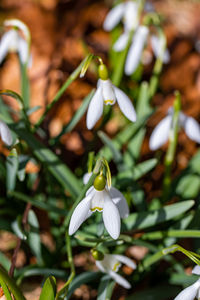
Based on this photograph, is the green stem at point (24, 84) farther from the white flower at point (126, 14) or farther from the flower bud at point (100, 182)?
the flower bud at point (100, 182)

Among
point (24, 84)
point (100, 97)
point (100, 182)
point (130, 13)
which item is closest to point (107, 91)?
point (100, 97)

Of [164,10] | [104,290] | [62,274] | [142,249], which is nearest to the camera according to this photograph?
[104,290]

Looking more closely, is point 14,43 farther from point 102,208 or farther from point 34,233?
point 102,208

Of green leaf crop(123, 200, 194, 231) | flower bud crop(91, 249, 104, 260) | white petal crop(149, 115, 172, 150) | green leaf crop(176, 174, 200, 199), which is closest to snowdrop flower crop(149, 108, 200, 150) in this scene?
white petal crop(149, 115, 172, 150)

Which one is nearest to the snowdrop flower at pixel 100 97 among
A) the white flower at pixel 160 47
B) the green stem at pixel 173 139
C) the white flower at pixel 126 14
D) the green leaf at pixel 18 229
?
the green stem at pixel 173 139

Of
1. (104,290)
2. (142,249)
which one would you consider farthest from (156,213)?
(142,249)

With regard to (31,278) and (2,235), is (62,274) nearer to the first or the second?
(31,278)
